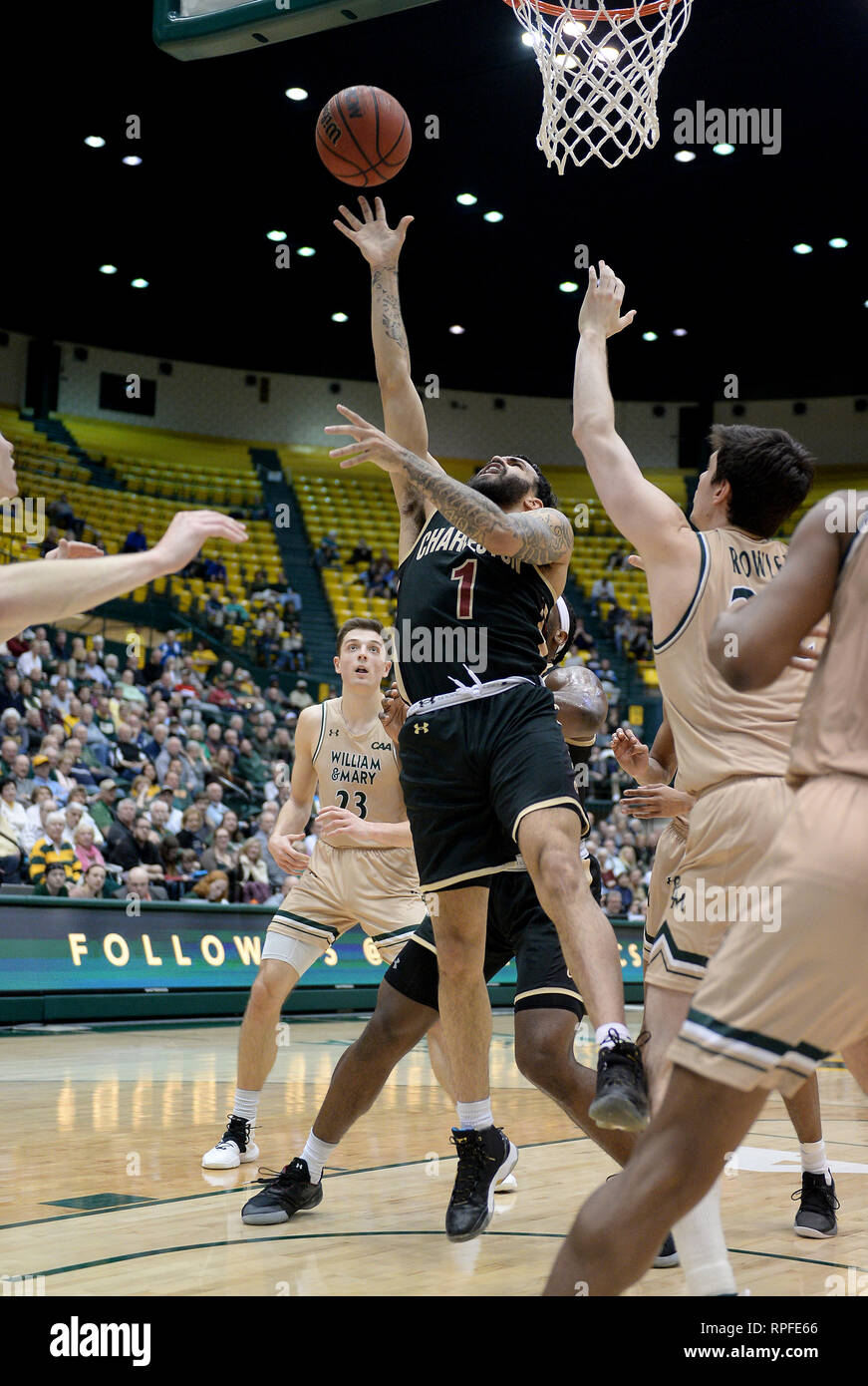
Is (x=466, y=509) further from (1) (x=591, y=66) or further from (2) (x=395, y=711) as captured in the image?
(1) (x=591, y=66)

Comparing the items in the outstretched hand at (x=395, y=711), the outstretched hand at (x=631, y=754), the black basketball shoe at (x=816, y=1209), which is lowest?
the black basketball shoe at (x=816, y=1209)

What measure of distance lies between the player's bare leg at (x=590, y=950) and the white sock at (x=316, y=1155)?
1.49 meters

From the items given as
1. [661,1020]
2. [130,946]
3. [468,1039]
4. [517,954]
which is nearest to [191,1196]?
[468,1039]

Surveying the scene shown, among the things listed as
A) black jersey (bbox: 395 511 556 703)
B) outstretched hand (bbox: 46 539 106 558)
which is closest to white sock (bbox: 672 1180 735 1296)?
black jersey (bbox: 395 511 556 703)

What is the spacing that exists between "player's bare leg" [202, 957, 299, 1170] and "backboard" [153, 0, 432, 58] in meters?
4.09

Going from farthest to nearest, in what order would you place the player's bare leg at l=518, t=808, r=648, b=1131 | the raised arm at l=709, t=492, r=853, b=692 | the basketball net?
the basketball net, the player's bare leg at l=518, t=808, r=648, b=1131, the raised arm at l=709, t=492, r=853, b=692

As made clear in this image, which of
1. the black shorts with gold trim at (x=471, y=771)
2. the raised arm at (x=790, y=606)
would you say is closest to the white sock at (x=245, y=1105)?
the black shorts with gold trim at (x=471, y=771)

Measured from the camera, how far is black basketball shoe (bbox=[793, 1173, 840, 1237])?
4.20 metres

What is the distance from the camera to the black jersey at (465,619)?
161 inches

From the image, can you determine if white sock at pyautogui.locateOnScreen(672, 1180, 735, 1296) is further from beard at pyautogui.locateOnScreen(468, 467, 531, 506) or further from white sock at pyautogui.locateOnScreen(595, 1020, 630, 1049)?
beard at pyautogui.locateOnScreen(468, 467, 531, 506)

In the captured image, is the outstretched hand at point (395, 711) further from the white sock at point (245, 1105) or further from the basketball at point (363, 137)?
the basketball at point (363, 137)

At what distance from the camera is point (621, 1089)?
2795 mm

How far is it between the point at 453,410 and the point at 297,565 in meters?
5.42
